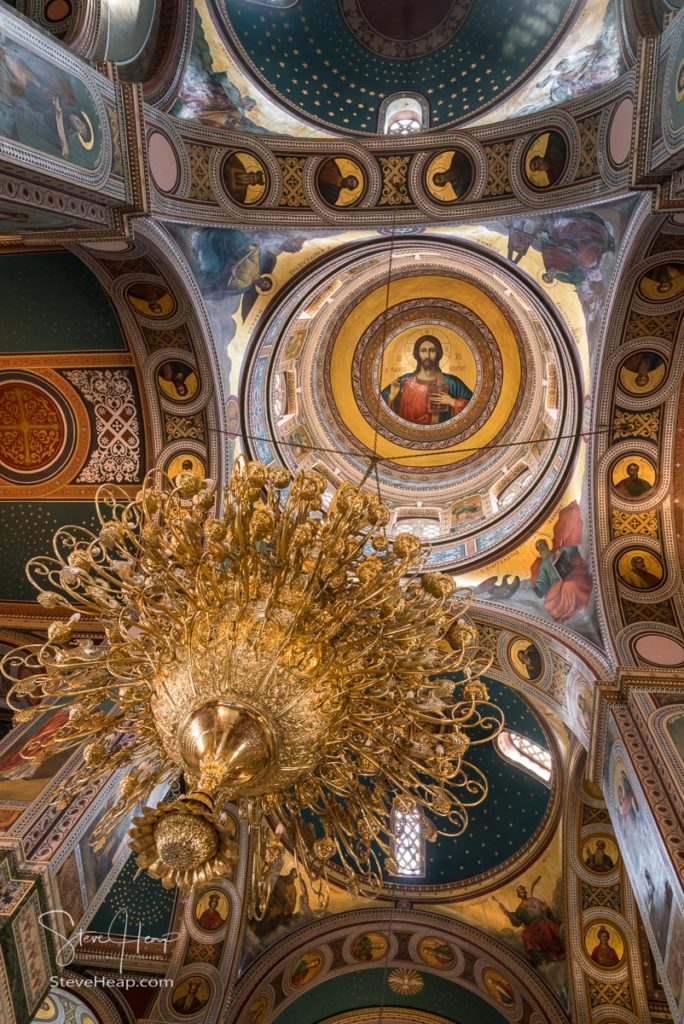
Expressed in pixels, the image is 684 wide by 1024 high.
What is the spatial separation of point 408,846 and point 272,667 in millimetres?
9213

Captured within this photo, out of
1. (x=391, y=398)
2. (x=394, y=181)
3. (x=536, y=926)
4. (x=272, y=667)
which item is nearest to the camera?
(x=272, y=667)

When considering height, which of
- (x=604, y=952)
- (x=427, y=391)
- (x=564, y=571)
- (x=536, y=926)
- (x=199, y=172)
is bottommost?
(x=604, y=952)

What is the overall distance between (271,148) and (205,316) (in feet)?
7.36

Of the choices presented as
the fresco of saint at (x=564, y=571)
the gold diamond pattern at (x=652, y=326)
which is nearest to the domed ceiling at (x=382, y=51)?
the gold diamond pattern at (x=652, y=326)

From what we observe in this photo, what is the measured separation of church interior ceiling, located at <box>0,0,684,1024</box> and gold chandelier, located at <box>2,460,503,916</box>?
101cm

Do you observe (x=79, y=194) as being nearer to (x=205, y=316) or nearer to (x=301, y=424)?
(x=205, y=316)

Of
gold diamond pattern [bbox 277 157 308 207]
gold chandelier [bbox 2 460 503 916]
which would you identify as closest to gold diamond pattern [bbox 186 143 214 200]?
gold diamond pattern [bbox 277 157 308 207]

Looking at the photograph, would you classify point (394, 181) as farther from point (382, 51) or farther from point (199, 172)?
point (199, 172)

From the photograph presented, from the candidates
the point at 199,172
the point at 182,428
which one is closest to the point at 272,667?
the point at 182,428

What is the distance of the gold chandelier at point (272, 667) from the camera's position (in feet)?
16.0

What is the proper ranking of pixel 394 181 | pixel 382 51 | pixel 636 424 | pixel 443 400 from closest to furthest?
pixel 394 181, pixel 382 51, pixel 636 424, pixel 443 400

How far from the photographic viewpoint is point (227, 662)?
4918mm

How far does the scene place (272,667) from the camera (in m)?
4.90

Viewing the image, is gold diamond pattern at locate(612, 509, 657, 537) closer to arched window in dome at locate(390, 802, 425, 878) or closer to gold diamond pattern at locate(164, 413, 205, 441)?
gold diamond pattern at locate(164, 413, 205, 441)
